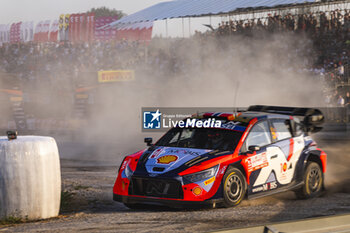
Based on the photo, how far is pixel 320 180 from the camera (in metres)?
8.37

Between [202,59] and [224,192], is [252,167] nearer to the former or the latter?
[224,192]

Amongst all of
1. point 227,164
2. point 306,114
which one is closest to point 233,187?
point 227,164

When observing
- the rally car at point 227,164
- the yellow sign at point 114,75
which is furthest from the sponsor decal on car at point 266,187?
the yellow sign at point 114,75

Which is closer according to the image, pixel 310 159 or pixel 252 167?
pixel 252 167

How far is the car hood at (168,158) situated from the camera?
689 cm

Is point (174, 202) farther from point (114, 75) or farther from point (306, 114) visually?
point (114, 75)

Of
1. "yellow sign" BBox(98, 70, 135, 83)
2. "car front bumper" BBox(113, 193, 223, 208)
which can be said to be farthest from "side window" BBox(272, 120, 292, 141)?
"yellow sign" BBox(98, 70, 135, 83)

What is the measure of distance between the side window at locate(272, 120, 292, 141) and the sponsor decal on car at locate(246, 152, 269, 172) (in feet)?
1.87

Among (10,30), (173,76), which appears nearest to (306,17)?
(173,76)

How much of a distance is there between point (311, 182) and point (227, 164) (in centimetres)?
193

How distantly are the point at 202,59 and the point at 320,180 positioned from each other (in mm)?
19690

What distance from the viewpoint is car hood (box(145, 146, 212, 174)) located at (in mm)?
6891

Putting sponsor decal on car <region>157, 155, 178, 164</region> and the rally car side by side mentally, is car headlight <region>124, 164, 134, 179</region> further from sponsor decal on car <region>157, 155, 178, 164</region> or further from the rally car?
sponsor decal on car <region>157, 155, 178, 164</region>

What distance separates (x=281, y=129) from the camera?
8094 mm
